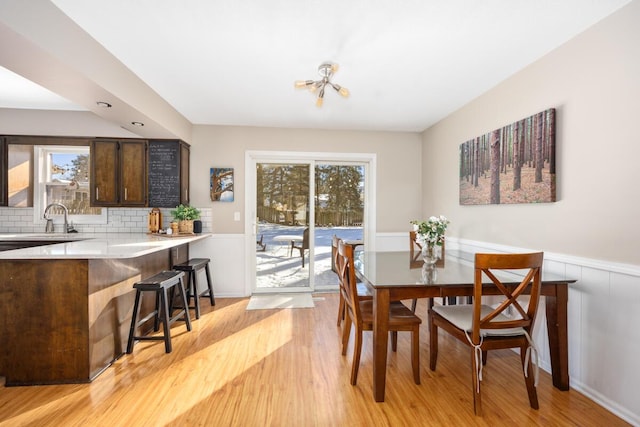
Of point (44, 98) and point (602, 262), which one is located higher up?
point (44, 98)

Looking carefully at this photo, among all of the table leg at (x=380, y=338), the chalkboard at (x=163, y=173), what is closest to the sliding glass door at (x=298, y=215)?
the chalkboard at (x=163, y=173)

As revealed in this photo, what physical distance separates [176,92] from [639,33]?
145 inches

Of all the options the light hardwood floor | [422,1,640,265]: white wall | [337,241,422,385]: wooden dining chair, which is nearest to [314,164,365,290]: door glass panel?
the light hardwood floor

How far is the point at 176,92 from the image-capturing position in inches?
123

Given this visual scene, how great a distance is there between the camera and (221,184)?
13.8 ft

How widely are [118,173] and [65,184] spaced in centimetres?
88

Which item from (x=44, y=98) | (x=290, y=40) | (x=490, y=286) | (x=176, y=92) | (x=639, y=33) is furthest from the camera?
(x=44, y=98)

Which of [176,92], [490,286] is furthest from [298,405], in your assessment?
[176,92]

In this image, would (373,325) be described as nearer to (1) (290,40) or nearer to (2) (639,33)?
(1) (290,40)

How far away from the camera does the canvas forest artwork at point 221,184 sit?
418cm

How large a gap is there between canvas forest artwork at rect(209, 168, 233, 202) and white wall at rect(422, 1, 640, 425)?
3461 millimetres

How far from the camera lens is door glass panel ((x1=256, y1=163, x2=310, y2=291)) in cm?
442

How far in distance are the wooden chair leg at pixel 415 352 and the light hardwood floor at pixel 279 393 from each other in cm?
7

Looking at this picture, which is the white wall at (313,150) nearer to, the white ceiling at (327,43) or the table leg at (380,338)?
the white ceiling at (327,43)
